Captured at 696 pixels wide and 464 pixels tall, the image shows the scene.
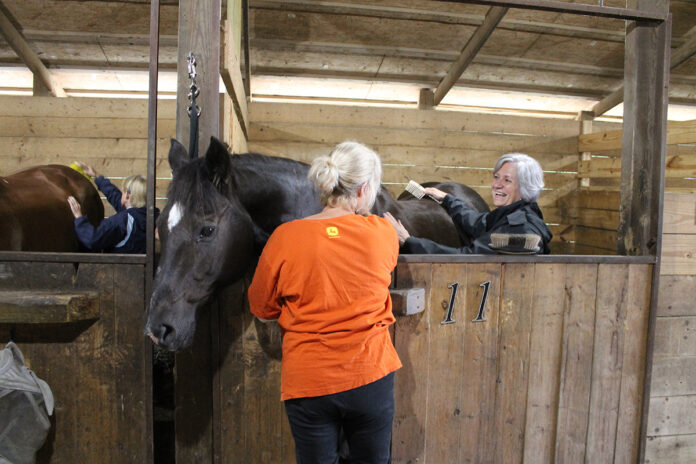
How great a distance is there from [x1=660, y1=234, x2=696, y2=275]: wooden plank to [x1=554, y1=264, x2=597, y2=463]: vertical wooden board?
0.43 metres

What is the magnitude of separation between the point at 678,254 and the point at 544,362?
0.85m

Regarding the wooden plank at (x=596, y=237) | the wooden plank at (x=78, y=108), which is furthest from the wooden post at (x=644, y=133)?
the wooden plank at (x=78, y=108)

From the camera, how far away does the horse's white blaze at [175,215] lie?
1.34 meters

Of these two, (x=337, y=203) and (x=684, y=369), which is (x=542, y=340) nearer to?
(x=684, y=369)

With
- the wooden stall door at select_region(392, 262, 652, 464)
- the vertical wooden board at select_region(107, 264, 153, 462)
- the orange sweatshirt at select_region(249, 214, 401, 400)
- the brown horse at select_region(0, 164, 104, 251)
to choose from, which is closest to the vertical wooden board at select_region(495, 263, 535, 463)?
the wooden stall door at select_region(392, 262, 652, 464)

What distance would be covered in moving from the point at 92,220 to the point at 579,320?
3596 mm

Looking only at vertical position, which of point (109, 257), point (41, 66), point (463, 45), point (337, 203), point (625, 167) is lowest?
point (109, 257)

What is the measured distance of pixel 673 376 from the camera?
2.05m

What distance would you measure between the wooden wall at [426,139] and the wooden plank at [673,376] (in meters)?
2.90

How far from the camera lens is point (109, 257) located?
5.13 ft

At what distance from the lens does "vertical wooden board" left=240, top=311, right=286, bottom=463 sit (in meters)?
1.67

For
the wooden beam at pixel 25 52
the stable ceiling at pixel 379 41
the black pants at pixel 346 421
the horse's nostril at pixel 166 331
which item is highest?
the stable ceiling at pixel 379 41

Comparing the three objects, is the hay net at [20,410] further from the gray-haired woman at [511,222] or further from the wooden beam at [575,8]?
the wooden beam at [575,8]

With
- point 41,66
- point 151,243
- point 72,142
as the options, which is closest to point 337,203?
point 151,243
